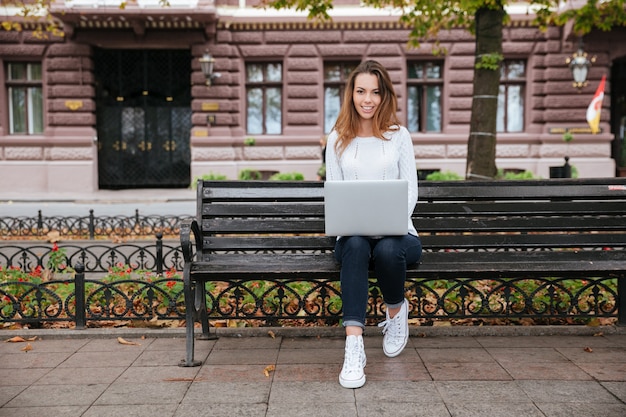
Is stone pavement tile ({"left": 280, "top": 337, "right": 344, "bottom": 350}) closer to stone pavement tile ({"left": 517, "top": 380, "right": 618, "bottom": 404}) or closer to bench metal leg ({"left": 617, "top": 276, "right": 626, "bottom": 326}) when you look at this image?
stone pavement tile ({"left": 517, "top": 380, "right": 618, "bottom": 404})

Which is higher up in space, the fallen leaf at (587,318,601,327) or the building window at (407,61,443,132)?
the building window at (407,61,443,132)

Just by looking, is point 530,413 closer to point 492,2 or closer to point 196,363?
point 196,363

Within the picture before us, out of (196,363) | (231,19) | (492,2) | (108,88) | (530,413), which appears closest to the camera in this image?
(530,413)

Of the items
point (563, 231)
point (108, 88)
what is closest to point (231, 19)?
point (108, 88)

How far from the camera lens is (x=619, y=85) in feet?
67.0

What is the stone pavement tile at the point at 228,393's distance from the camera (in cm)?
319

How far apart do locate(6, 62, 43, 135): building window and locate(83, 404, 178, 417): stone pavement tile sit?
59.5ft

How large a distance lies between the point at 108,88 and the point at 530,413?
749 inches

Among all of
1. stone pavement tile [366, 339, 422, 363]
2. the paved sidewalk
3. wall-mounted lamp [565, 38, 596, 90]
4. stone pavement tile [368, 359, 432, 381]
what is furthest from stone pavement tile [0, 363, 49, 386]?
wall-mounted lamp [565, 38, 596, 90]

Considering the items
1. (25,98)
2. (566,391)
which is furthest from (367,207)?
(25,98)

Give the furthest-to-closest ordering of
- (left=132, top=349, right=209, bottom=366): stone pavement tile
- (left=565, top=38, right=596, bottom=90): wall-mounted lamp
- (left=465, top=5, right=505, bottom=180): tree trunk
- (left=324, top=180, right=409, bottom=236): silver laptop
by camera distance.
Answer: (left=565, top=38, right=596, bottom=90): wall-mounted lamp → (left=465, top=5, right=505, bottom=180): tree trunk → (left=132, top=349, right=209, bottom=366): stone pavement tile → (left=324, top=180, right=409, bottom=236): silver laptop

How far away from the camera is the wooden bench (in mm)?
4305

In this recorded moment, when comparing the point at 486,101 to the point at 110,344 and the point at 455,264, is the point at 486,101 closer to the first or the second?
the point at 455,264

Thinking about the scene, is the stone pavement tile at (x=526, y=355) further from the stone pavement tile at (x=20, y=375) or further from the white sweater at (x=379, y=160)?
the stone pavement tile at (x=20, y=375)
